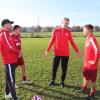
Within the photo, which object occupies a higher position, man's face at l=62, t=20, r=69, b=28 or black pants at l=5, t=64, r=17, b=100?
man's face at l=62, t=20, r=69, b=28

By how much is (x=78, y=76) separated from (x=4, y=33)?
188 inches

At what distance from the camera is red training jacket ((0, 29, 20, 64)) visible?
7000mm

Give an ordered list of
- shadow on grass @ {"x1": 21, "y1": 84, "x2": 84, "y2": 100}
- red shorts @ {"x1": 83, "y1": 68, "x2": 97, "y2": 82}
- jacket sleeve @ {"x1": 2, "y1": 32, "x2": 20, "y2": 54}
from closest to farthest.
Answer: jacket sleeve @ {"x1": 2, "y1": 32, "x2": 20, "y2": 54}
red shorts @ {"x1": 83, "y1": 68, "x2": 97, "y2": 82}
shadow on grass @ {"x1": 21, "y1": 84, "x2": 84, "y2": 100}

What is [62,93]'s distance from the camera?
8492 millimetres

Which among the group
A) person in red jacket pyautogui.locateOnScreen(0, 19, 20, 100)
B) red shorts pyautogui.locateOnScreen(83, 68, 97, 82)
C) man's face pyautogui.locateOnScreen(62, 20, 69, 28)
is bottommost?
red shorts pyautogui.locateOnScreen(83, 68, 97, 82)

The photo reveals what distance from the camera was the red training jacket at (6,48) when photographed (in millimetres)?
7000

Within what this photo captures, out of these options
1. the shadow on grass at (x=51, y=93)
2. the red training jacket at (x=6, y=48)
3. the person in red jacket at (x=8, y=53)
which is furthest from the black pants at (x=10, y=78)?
the shadow on grass at (x=51, y=93)

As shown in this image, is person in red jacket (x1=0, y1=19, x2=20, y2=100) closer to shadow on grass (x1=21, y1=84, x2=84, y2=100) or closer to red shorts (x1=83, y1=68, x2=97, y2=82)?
shadow on grass (x1=21, y1=84, x2=84, y2=100)

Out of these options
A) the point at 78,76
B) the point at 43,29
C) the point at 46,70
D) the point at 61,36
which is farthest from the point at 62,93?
the point at 43,29

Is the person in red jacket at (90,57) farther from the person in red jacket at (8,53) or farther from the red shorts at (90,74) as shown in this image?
the person in red jacket at (8,53)

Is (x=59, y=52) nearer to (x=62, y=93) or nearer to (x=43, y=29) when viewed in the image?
(x=62, y=93)

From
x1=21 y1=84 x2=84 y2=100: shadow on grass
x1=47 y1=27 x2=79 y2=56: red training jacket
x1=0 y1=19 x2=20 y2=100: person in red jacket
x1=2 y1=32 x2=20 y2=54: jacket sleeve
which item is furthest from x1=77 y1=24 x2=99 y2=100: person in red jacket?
x1=2 y1=32 x2=20 y2=54: jacket sleeve

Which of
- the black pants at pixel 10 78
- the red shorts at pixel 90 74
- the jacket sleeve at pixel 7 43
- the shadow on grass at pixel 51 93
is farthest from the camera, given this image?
the shadow on grass at pixel 51 93

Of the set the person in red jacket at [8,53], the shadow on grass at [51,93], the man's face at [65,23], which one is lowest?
the shadow on grass at [51,93]
